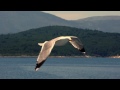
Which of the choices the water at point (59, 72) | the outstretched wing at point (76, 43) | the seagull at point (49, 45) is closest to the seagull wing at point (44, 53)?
the seagull at point (49, 45)

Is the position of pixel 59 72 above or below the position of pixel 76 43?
below

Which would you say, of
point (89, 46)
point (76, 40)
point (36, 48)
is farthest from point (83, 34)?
point (76, 40)

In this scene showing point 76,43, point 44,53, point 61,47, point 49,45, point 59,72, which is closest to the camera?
point 44,53

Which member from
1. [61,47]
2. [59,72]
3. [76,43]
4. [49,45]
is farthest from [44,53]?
[59,72]

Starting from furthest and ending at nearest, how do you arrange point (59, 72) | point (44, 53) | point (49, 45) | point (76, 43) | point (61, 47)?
point (59, 72)
point (61, 47)
point (76, 43)
point (49, 45)
point (44, 53)

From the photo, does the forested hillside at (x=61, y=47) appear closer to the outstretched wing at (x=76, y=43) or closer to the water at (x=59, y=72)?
the water at (x=59, y=72)

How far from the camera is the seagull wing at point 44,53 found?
433 centimetres

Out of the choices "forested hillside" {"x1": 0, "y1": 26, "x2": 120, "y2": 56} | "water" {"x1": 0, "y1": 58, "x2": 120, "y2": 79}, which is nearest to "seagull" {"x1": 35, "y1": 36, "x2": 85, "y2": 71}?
"water" {"x1": 0, "y1": 58, "x2": 120, "y2": 79}

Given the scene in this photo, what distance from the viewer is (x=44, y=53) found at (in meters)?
4.41

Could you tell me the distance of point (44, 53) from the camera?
441 centimetres

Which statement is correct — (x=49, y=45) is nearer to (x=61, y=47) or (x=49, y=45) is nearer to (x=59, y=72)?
(x=61, y=47)
